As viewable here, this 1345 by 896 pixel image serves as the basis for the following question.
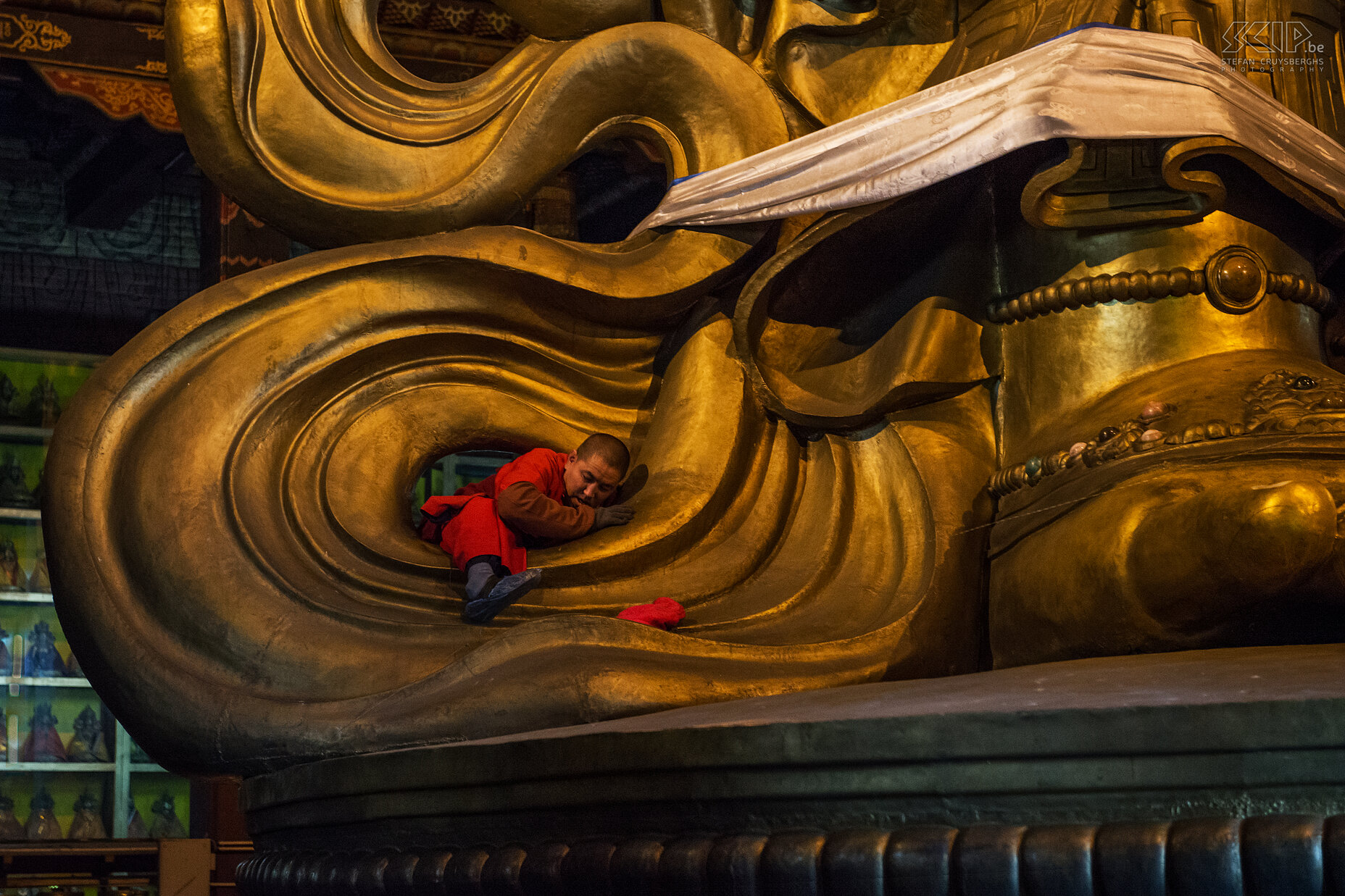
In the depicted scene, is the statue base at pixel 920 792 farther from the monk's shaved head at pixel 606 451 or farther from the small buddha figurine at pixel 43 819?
the small buddha figurine at pixel 43 819

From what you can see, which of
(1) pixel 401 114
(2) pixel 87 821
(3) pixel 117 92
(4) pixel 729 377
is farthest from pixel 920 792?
(2) pixel 87 821

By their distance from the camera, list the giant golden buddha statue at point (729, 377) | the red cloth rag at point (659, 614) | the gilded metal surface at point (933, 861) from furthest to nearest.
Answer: the red cloth rag at point (659, 614)
the giant golden buddha statue at point (729, 377)
the gilded metal surface at point (933, 861)

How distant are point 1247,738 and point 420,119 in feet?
4.66

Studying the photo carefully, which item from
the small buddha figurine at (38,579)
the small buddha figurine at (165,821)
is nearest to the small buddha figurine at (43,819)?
the small buddha figurine at (165,821)

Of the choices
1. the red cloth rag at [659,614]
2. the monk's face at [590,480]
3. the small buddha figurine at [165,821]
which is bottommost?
the small buddha figurine at [165,821]

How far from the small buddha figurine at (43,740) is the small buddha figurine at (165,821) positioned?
343 millimetres

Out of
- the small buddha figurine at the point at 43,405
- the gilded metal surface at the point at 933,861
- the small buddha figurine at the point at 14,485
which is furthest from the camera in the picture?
the small buddha figurine at the point at 43,405

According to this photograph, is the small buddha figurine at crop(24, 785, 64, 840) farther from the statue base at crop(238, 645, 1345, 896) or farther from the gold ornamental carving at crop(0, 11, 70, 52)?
the statue base at crop(238, 645, 1345, 896)

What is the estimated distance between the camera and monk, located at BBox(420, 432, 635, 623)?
1.71 m

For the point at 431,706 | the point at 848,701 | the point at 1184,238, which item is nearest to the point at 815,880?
the point at 848,701

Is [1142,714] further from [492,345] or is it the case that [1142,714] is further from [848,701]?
[492,345]

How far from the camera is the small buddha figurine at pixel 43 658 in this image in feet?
15.6

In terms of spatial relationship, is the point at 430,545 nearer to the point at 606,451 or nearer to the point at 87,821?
the point at 606,451

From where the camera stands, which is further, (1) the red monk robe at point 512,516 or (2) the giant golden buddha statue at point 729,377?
(1) the red monk robe at point 512,516
